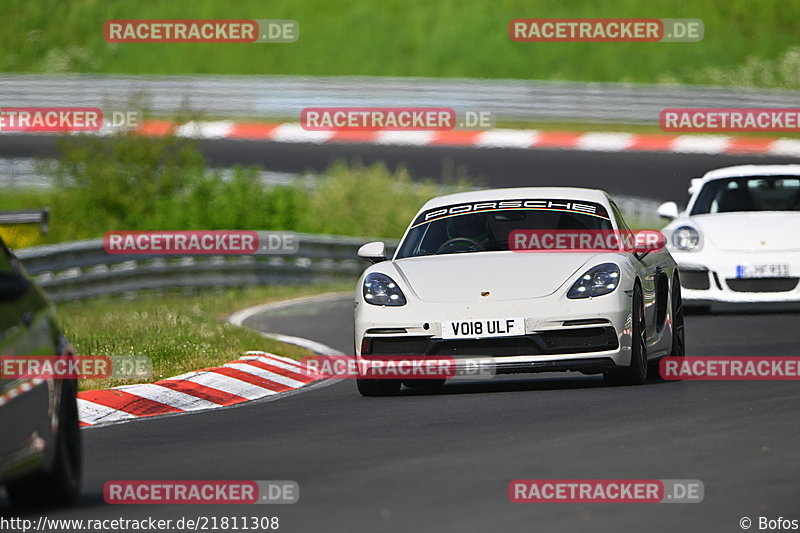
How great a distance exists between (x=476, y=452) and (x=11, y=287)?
111 inches

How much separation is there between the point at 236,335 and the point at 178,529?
8647 millimetres

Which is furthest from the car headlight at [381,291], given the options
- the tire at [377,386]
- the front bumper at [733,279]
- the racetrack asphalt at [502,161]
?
the racetrack asphalt at [502,161]

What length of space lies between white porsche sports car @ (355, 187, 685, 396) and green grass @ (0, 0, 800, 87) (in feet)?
89.3

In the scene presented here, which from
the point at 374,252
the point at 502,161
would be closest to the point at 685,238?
the point at 374,252

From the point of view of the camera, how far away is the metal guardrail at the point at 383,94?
113 feet

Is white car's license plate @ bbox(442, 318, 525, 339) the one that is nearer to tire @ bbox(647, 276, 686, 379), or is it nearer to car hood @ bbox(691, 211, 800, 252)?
tire @ bbox(647, 276, 686, 379)

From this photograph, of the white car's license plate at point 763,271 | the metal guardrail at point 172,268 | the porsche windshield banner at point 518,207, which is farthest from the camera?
the metal guardrail at point 172,268

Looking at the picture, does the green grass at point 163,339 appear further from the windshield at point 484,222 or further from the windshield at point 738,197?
the windshield at point 738,197

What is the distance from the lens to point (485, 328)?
35.4ft

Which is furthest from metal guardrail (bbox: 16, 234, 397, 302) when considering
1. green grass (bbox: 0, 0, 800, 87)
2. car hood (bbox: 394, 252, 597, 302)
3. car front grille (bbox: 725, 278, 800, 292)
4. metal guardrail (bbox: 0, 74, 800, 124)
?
green grass (bbox: 0, 0, 800, 87)

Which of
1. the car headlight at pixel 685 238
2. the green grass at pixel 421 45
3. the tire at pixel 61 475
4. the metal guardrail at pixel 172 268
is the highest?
the green grass at pixel 421 45

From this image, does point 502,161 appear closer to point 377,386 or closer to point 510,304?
point 377,386

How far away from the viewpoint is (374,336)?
1108 cm

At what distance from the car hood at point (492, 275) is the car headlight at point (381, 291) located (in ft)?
0.31
